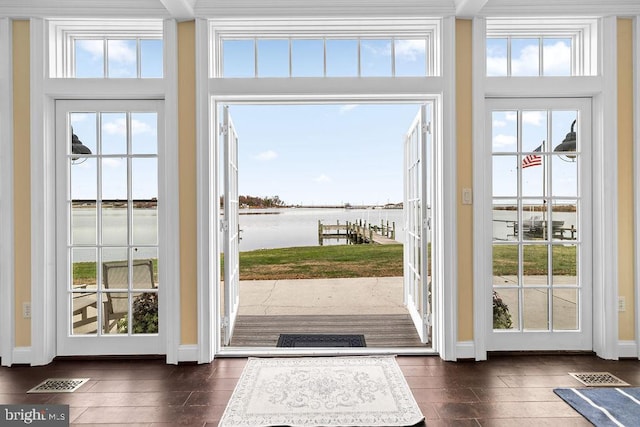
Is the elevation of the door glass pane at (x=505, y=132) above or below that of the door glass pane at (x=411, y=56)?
below

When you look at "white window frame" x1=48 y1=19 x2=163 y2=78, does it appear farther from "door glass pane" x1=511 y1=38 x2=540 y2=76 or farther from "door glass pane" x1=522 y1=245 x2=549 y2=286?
"door glass pane" x1=522 y1=245 x2=549 y2=286

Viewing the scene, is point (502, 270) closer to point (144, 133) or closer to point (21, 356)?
point (144, 133)

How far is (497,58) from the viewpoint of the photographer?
10.6 ft

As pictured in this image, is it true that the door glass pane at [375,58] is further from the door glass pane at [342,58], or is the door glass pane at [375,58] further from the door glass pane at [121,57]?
the door glass pane at [121,57]

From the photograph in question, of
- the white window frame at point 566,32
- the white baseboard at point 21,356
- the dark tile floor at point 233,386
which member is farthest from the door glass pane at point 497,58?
the white baseboard at point 21,356

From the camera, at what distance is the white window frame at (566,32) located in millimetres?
3104

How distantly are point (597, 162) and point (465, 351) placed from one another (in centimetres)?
176

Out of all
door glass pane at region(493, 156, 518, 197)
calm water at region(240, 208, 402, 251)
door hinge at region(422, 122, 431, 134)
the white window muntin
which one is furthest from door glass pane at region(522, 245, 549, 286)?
calm water at region(240, 208, 402, 251)

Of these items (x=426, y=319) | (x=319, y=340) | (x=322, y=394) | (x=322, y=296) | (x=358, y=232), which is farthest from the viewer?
(x=358, y=232)

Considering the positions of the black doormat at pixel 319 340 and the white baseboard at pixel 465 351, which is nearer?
the white baseboard at pixel 465 351

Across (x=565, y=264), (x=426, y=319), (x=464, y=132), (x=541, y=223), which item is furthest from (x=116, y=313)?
(x=565, y=264)

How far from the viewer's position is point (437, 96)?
3059 millimetres

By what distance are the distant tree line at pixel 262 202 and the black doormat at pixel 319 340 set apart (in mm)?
11415

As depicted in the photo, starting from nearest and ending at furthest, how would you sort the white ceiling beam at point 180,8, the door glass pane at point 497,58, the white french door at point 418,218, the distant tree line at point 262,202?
the white ceiling beam at point 180,8, the door glass pane at point 497,58, the white french door at point 418,218, the distant tree line at point 262,202
